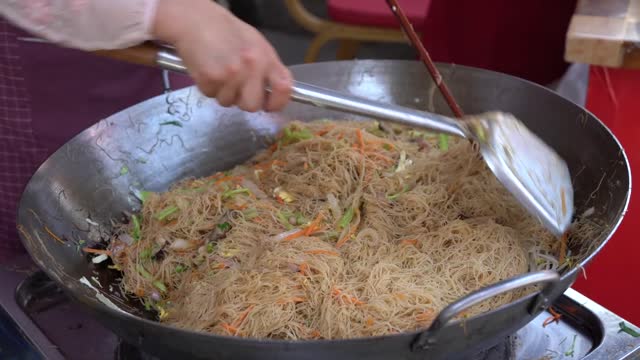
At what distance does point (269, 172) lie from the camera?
1.32m

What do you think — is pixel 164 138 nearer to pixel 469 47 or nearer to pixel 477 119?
pixel 477 119

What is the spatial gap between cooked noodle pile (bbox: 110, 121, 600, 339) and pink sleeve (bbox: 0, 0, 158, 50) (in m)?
0.38

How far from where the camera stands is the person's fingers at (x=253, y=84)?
895mm

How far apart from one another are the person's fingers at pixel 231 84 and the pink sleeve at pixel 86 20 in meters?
0.11

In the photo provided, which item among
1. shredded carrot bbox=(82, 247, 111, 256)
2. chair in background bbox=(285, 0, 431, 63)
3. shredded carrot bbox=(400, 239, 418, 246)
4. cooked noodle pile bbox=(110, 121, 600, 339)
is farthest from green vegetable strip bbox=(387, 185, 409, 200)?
chair in background bbox=(285, 0, 431, 63)

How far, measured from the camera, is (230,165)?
1.42m

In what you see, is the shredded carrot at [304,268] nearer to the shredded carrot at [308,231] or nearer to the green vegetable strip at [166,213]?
the shredded carrot at [308,231]

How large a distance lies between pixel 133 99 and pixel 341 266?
747 millimetres

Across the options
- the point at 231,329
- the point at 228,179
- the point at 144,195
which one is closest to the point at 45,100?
the point at 144,195

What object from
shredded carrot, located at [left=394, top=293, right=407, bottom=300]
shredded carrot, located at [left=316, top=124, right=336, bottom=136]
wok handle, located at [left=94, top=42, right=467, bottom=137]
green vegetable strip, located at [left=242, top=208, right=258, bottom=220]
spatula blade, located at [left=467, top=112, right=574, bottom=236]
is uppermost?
wok handle, located at [left=94, top=42, right=467, bottom=137]

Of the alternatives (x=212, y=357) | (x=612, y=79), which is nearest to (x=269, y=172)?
(x=212, y=357)

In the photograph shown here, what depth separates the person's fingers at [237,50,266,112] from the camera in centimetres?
90

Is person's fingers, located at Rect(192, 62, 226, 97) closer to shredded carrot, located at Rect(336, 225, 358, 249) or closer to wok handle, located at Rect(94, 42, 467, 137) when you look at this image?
wok handle, located at Rect(94, 42, 467, 137)

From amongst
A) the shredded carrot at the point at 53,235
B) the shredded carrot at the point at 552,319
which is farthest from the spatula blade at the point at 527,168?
the shredded carrot at the point at 53,235
